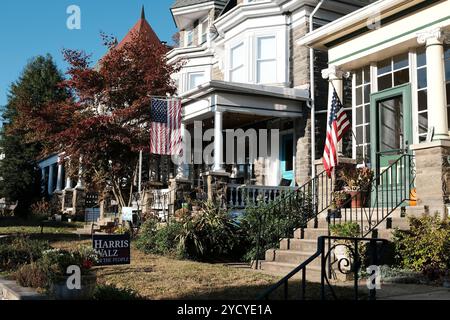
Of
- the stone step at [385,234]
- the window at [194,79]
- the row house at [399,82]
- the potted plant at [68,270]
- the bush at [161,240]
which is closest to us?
the potted plant at [68,270]

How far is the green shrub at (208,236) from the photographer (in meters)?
10.7

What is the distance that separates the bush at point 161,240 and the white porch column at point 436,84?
18.3ft

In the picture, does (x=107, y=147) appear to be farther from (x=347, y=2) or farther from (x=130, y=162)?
(x=347, y=2)

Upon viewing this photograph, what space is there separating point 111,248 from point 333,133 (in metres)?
5.03

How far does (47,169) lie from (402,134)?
28.8 m

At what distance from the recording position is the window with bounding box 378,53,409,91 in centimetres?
1157

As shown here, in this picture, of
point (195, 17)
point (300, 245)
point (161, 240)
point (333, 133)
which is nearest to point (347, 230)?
point (300, 245)

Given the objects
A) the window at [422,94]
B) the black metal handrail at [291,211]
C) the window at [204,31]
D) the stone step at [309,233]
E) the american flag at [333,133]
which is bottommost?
the stone step at [309,233]

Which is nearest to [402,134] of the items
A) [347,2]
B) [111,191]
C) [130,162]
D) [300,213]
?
[300,213]

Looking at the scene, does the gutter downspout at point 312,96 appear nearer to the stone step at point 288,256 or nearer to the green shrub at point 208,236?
the green shrub at point 208,236

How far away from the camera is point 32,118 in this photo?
55.8 ft

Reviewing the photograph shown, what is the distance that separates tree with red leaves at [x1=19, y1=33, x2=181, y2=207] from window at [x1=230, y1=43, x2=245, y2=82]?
2185 millimetres

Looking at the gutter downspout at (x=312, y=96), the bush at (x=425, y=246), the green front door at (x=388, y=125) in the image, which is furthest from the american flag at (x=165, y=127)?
the bush at (x=425, y=246)

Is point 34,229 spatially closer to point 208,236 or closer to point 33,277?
point 208,236
